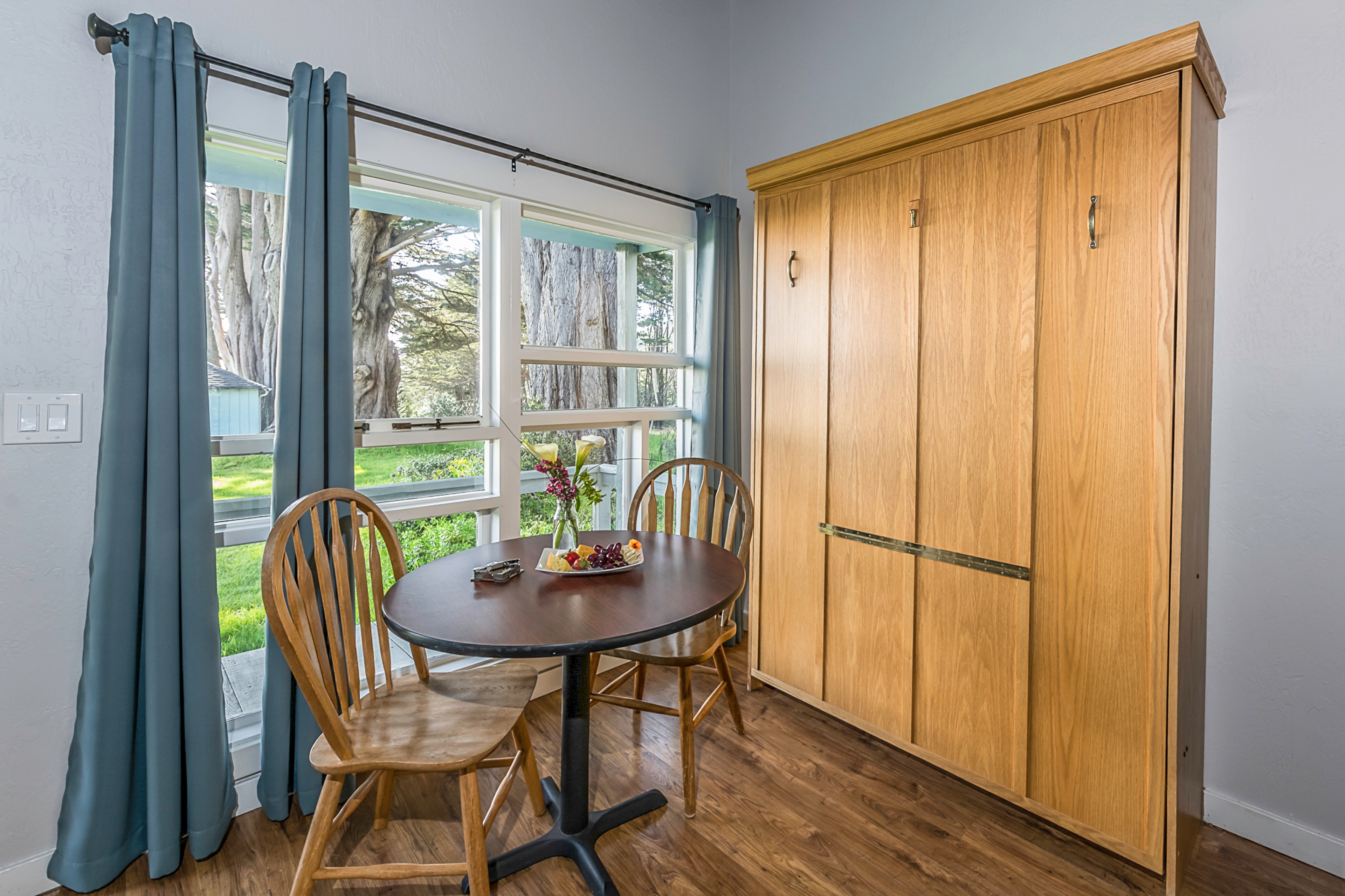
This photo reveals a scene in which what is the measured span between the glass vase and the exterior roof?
3.30 ft

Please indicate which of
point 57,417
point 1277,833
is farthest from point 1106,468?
point 57,417

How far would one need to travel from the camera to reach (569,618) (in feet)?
4.63

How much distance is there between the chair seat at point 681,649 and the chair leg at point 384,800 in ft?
2.19

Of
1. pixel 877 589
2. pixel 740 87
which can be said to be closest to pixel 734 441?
pixel 877 589

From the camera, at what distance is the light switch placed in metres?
1.59

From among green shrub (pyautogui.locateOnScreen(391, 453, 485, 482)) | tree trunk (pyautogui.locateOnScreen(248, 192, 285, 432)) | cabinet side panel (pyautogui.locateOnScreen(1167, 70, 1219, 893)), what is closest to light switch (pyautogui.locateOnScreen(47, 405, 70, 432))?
tree trunk (pyautogui.locateOnScreen(248, 192, 285, 432))

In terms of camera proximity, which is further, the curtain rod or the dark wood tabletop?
the curtain rod

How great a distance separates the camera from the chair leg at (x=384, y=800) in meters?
1.77

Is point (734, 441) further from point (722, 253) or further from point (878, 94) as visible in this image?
point (878, 94)

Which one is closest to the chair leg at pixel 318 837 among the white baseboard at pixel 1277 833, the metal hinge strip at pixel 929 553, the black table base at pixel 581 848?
the black table base at pixel 581 848

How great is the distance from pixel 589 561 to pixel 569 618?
0.37m

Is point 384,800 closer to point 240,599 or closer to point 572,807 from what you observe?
point 572,807

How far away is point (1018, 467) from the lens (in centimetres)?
177

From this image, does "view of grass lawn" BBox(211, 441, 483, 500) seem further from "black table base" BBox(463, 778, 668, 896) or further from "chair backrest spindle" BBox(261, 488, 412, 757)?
"black table base" BBox(463, 778, 668, 896)
